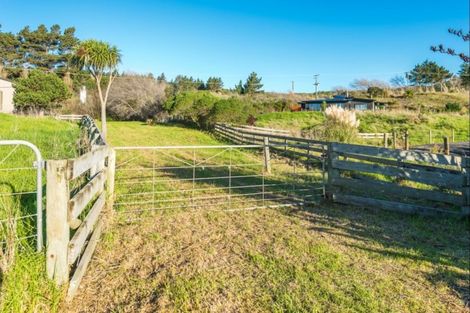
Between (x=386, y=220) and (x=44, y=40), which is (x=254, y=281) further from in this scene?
(x=44, y=40)

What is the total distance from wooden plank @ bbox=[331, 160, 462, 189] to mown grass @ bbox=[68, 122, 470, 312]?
0.63m

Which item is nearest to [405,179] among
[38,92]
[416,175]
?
[416,175]

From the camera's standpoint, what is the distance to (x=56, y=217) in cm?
267

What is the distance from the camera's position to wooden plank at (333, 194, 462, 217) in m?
5.82

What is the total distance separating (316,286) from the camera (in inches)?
132

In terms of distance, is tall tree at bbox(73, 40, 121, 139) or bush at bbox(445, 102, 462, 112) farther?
bush at bbox(445, 102, 462, 112)

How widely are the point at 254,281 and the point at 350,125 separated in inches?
357

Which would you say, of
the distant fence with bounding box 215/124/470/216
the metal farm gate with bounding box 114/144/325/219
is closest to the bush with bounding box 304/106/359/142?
the metal farm gate with bounding box 114/144/325/219

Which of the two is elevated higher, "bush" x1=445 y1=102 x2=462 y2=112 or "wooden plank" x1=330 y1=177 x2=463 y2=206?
"bush" x1=445 y1=102 x2=462 y2=112

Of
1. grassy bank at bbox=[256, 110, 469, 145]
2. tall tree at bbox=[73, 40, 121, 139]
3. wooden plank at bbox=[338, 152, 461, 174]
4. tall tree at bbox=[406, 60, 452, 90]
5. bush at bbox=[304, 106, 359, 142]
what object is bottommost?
wooden plank at bbox=[338, 152, 461, 174]

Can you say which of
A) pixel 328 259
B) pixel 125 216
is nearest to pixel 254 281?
pixel 328 259

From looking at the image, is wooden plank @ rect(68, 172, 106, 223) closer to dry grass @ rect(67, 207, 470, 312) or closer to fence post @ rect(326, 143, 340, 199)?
dry grass @ rect(67, 207, 470, 312)

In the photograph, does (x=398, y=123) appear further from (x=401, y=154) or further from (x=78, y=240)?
(x=78, y=240)

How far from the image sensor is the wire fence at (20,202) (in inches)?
106
